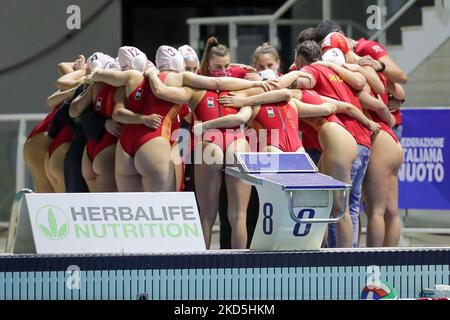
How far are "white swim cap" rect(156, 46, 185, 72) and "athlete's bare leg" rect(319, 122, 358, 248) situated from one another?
0.96 meters

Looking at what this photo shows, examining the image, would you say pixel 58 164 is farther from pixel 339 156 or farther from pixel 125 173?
pixel 339 156

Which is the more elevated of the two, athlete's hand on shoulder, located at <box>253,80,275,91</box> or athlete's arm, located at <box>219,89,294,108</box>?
athlete's hand on shoulder, located at <box>253,80,275,91</box>

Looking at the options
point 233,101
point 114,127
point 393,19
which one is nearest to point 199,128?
point 233,101

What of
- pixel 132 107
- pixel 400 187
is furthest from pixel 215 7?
pixel 132 107

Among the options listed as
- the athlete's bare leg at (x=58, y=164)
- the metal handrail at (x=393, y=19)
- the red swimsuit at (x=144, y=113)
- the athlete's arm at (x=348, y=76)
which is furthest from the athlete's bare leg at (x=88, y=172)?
the metal handrail at (x=393, y=19)

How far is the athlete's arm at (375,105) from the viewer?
7.12 metres

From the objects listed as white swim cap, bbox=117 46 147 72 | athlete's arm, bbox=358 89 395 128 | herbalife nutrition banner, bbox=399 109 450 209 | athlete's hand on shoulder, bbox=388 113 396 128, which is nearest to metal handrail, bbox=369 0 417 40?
herbalife nutrition banner, bbox=399 109 450 209

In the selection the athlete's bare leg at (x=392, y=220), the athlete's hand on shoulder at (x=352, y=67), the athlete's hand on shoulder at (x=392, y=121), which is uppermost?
the athlete's hand on shoulder at (x=352, y=67)

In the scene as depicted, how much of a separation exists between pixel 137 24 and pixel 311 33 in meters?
6.08

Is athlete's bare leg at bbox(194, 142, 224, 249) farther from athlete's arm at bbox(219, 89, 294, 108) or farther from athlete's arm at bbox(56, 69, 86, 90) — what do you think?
athlete's arm at bbox(56, 69, 86, 90)

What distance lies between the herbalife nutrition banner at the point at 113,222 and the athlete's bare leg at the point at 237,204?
3.64ft

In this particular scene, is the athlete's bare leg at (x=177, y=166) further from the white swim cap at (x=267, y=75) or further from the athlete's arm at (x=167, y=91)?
the white swim cap at (x=267, y=75)

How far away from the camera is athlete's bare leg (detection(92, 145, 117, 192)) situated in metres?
7.07

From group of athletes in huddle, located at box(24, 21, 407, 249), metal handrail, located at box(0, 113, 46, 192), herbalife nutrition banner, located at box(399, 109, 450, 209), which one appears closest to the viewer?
group of athletes in huddle, located at box(24, 21, 407, 249)
